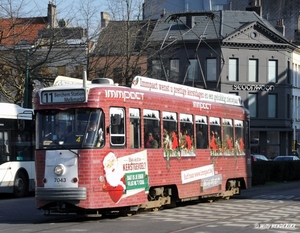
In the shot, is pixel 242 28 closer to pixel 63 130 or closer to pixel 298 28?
pixel 298 28

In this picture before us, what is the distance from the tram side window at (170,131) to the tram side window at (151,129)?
1.33ft

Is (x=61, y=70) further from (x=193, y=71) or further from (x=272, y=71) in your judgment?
(x=272, y=71)

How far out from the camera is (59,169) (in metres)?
15.8

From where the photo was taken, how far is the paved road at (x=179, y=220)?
48.0ft

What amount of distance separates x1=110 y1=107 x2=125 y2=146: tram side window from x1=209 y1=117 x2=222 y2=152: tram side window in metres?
5.55

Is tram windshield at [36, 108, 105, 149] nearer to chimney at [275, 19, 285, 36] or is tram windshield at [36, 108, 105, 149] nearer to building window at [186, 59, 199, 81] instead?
building window at [186, 59, 199, 81]

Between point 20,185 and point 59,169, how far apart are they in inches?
388

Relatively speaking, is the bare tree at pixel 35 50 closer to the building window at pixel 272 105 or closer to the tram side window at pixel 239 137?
the tram side window at pixel 239 137

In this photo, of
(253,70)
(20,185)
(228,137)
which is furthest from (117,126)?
(253,70)

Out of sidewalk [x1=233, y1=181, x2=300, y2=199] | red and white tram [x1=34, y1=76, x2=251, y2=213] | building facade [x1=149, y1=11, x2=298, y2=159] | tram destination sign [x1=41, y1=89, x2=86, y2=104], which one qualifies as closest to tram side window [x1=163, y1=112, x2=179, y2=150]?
red and white tram [x1=34, y1=76, x2=251, y2=213]

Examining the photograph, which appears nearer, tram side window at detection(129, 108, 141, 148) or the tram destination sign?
the tram destination sign

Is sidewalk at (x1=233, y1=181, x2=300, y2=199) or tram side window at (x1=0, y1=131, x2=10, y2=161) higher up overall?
tram side window at (x1=0, y1=131, x2=10, y2=161)

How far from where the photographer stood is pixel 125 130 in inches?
656

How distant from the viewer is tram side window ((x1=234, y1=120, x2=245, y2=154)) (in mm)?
23938
